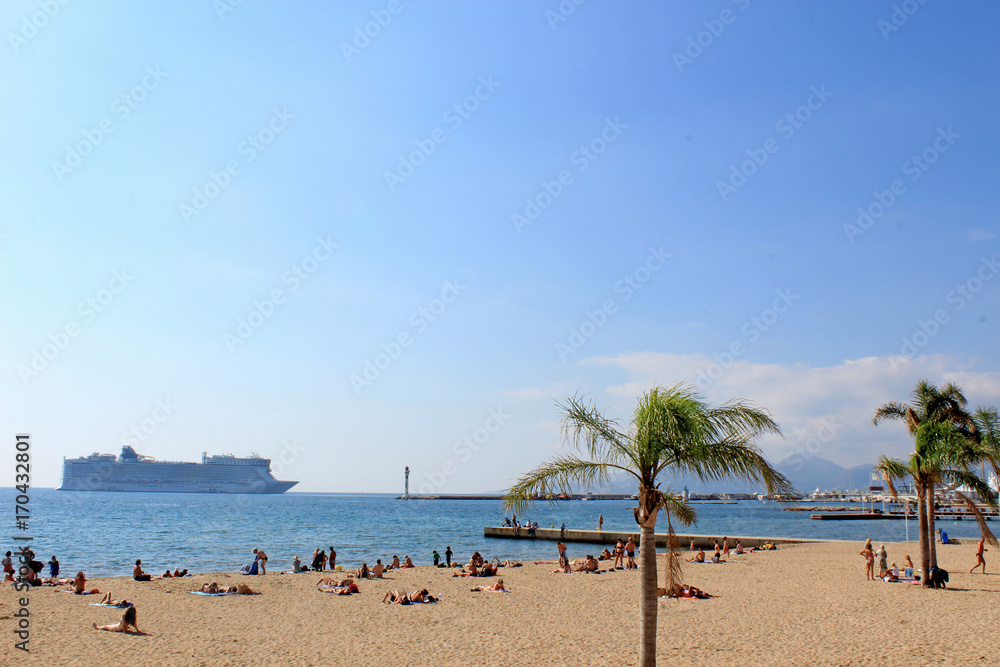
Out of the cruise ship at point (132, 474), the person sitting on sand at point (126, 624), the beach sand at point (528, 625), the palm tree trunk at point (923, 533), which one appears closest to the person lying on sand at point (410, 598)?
the beach sand at point (528, 625)

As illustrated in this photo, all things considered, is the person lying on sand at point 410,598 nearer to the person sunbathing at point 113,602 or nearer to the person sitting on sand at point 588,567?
the person sunbathing at point 113,602

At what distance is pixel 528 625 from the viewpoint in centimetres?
1639

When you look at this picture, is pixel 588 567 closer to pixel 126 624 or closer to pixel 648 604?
pixel 126 624

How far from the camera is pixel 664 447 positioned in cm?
974

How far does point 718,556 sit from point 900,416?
12699mm

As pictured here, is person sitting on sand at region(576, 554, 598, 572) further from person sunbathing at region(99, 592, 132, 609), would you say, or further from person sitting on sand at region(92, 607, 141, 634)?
person sitting on sand at region(92, 607, 141, 634)

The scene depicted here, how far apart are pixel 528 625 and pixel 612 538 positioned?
35533mm

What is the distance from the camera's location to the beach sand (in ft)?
42.6

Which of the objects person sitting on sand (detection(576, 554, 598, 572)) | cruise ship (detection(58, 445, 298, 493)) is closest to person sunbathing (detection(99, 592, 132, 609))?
person sitting on sand (detection(576, 554, 598, 572))

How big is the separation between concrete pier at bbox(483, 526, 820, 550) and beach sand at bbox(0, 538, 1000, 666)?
20574 mm

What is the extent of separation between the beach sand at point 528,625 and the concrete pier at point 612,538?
20.6m

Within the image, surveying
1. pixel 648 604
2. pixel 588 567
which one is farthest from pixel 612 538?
pixel 648 604

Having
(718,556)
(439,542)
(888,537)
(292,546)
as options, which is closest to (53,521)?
(292,546)

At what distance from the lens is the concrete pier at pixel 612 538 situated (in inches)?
1773
